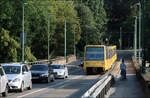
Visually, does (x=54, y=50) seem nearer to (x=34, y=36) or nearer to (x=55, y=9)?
(x=55, y=9)

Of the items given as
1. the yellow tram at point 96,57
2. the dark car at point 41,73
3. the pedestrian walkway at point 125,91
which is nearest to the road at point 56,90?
the dark car at point 41,73

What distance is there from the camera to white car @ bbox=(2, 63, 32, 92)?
2381 centimetres

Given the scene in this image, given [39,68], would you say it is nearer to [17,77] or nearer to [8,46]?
[17,77]

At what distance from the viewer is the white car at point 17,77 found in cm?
2381

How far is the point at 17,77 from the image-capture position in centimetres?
2398

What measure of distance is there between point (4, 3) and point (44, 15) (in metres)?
13.1

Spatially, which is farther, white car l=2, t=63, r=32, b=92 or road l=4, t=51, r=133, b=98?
white car l=2, t=63, r=32, b=92

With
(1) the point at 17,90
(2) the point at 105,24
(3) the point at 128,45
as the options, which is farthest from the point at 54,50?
(1) the point at 17,90

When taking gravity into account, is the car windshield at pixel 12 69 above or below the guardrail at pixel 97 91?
above

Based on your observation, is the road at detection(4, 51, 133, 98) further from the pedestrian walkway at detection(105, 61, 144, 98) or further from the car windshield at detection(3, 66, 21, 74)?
the pedestrian walkway at detection(105, 61, 144, 98)

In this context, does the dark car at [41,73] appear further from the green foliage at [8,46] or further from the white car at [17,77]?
the green foliage at [8,46]

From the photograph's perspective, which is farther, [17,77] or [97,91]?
[17,77]

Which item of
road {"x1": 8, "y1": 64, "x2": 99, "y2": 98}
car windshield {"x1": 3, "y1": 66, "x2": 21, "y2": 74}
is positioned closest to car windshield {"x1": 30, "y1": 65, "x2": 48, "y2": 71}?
road {"x1": 8, "y1": 64, "x2": 99, "y2": 98}

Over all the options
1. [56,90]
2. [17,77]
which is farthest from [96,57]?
[17,77]
